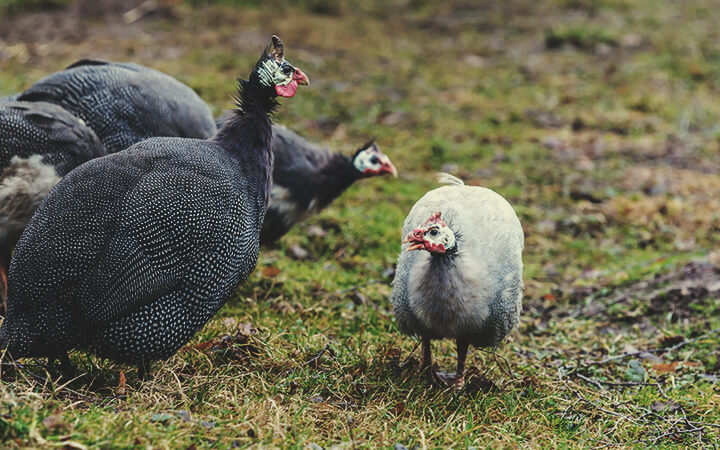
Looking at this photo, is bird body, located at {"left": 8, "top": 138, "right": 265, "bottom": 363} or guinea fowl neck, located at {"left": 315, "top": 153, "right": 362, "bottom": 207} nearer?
bird body, located at {"left": 8, "top": 138, "right": 265, "bottom": 363}

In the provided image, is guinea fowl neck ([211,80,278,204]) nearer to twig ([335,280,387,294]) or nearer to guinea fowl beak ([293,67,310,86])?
guinea fowl beak ([293,67,310,86])

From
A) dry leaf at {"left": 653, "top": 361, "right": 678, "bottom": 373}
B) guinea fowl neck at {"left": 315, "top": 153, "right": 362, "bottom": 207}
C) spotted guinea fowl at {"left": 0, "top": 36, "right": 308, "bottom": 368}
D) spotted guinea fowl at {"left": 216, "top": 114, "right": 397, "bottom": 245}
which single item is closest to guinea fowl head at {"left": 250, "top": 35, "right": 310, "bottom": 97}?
spotted guinea fowl at {"left": 0, "top": 36, "right": 308, "bottom": 368}

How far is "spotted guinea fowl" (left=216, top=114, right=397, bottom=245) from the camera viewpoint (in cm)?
481

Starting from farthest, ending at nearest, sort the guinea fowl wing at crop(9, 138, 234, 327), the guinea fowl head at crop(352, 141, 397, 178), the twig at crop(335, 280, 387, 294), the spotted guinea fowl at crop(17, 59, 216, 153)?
the guinea fowl head at crop(352, 141, 397, 178) → the twig at crop(335, 280, 387, 294) → the spotted guinea fowl at crop(17, 59, 216, 153) → the guinea fowl wing at crop(9, 138, 234, 327)

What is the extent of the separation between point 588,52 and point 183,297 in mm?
8652

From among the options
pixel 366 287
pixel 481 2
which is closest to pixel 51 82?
pixel 366 287

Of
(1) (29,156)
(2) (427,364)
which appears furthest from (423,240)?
(1) (29,156)

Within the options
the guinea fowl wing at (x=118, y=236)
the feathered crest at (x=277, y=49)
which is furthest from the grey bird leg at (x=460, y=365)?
the feathered crest at (x=277, y=49)

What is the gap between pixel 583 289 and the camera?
505 centimetres

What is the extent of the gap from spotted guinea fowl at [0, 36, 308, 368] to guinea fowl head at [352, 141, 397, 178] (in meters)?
1.95

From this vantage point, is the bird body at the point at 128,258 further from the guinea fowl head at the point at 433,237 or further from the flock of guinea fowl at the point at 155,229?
the guinea fowl head at the point at 433,237

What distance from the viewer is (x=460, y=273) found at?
335 centimetres

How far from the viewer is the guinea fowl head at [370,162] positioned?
16.9ft

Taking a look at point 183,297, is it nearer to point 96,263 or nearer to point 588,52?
point 96,263
